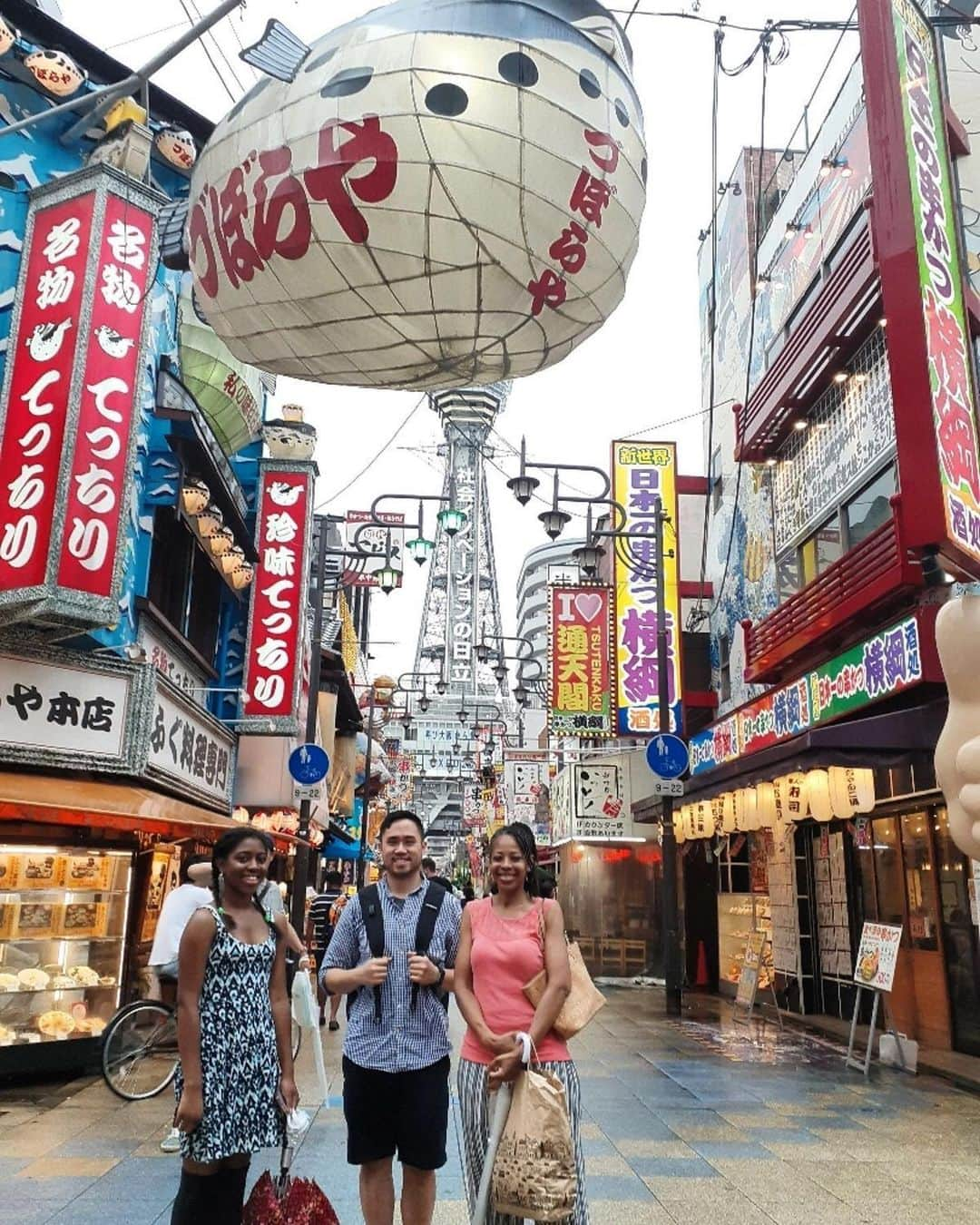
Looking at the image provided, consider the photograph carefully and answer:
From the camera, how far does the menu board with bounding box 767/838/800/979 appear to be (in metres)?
15.3

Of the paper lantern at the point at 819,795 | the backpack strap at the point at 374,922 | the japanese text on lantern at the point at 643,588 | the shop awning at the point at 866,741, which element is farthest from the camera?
the japanese text on lantern at the point at 643,588

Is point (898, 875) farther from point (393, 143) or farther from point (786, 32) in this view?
point (393, 143)

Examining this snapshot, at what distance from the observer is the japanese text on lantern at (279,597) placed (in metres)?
15.0

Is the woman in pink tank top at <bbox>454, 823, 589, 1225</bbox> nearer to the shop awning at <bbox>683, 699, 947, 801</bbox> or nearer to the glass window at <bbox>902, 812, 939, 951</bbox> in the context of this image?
the shop awning at <bbox>683, 699, 947, 801</bbox>

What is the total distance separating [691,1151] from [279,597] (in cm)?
1055

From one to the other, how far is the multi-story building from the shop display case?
0.06 meters

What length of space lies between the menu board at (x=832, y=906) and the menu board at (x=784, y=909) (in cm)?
39

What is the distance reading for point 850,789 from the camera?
11.5 meters

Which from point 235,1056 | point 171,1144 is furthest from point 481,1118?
point 171,1144

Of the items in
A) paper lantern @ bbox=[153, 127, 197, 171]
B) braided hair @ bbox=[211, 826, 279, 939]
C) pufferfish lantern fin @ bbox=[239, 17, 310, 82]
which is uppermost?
paper lantern @ bbox=[153, 127, 197, 171]

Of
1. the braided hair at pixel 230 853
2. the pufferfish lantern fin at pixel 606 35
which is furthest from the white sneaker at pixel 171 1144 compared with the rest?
the pufferfish lantern fin at pixel 606 35

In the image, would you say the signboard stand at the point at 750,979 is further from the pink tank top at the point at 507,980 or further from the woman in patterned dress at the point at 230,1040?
the woman in patterned dress at the point at 230,1040

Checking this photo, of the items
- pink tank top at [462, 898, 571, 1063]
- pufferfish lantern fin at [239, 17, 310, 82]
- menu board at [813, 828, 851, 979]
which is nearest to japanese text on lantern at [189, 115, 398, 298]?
pufferfish lantern fin at [239, 17, 310, 82]

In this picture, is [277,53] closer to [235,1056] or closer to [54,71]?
[235,1056]
